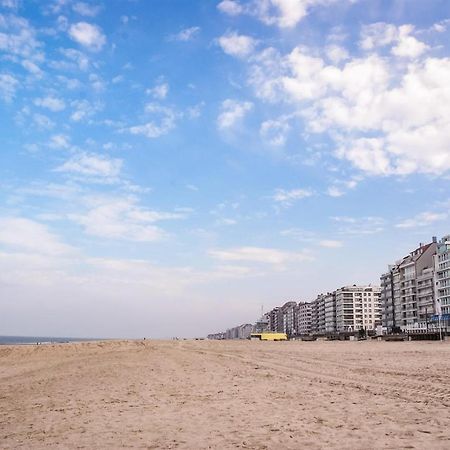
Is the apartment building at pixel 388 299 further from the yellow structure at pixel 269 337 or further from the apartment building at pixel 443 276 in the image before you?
A: the yellow structure at pixel 269 337

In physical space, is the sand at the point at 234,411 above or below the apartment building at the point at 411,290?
below

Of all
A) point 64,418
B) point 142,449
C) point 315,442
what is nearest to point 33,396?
point 64,418

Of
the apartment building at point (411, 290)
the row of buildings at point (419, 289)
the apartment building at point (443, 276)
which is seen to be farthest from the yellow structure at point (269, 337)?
the apartment building at point (443, 276)

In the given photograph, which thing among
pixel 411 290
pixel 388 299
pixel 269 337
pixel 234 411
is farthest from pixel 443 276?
pixel 234 411

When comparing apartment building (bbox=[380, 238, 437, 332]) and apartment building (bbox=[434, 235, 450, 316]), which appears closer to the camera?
apartment building (bbox=[434, 235, 450, 316])

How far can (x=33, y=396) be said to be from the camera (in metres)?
18.2

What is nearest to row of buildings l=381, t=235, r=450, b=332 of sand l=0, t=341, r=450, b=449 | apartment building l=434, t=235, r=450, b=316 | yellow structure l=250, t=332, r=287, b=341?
apartment building l=434, t=235, r=450, b=316

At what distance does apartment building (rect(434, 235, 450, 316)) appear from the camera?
458ft

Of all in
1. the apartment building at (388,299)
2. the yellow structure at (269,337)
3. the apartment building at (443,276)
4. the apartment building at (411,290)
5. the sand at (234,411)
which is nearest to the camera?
the sand at (234,411)

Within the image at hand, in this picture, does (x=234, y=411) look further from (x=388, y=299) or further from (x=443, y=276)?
(x=388, y=299)

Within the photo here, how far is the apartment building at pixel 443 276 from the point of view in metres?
140

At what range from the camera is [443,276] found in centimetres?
14300

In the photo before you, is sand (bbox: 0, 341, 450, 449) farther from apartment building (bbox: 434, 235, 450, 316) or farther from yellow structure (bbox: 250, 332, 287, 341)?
apartment building (bbox: 434, 235, 450, 316)

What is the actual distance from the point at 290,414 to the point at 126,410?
4.75m
